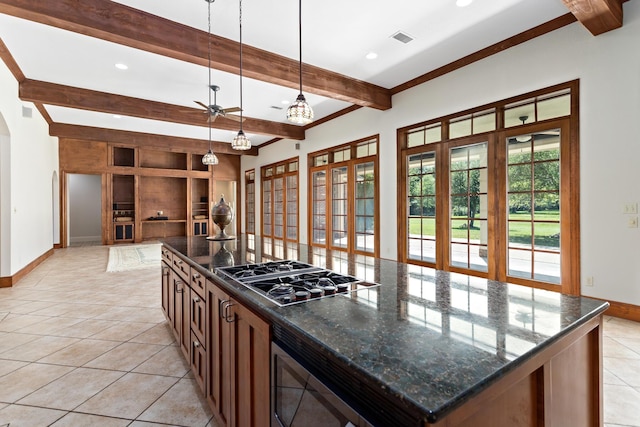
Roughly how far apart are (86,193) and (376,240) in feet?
33.6

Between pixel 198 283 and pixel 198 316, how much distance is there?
21cm

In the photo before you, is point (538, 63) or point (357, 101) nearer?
point (538, 63)

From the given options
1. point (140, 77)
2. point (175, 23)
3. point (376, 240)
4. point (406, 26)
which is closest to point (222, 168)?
point (140, 77)

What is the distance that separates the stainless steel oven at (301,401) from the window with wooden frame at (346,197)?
4.94m

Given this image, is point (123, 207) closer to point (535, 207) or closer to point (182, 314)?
point (182, 314)

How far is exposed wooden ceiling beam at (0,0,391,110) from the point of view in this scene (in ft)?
9.61

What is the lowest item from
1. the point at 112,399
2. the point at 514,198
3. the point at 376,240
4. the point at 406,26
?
the point at 112,399

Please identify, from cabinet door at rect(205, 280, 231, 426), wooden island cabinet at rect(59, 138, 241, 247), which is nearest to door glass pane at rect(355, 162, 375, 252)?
cabinet door at rect(205, 280, 231, 426)

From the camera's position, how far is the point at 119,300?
4016mm

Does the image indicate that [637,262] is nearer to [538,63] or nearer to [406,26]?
[538,63]

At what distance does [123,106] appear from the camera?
231 inches

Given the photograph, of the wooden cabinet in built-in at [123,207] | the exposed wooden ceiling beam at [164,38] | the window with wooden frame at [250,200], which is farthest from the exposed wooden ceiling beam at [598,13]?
the wooden cabinet in built-in at [123,207]

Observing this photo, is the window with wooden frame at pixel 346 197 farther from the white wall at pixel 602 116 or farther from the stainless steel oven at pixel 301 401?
the stainless steel oven at pixel 301 401

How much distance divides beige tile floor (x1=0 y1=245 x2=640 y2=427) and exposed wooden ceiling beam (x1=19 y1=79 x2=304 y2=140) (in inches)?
128
